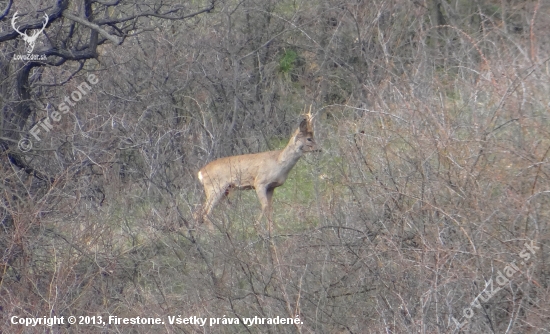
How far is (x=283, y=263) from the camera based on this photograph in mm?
7941

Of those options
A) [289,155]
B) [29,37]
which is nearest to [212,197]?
[289,155]

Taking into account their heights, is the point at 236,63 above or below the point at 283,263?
above

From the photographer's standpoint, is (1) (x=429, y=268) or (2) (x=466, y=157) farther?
(2) (x=466, y=157)

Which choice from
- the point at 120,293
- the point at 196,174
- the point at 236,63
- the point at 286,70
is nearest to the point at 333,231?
the point at 120,293

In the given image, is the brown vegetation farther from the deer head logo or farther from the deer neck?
the deer neck

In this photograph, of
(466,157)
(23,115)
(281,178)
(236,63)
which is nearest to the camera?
(466,157)

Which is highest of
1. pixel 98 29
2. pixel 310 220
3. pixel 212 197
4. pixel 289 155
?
pixel 98 29

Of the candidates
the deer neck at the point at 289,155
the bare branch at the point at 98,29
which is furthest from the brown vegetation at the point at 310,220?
the deer neck at the point at 289,155

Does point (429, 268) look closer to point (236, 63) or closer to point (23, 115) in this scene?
point (23, 115)

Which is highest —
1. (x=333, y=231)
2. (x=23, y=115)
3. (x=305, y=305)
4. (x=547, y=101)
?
(x=23, y=115)

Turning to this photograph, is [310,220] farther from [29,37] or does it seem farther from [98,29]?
[29,37]

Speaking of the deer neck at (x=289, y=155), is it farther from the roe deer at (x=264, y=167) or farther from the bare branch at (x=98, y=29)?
the bare branch at (x=98, y=29)

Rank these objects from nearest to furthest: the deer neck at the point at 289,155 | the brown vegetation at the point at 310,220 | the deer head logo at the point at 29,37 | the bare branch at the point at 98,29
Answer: the brown vegetation at the point at 310,220 → the bare branch at the point at 98,29 → the deer head logo at the point at 29,37 → the deer neck at the point at 289,155

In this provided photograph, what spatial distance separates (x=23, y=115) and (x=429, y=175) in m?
5.74
